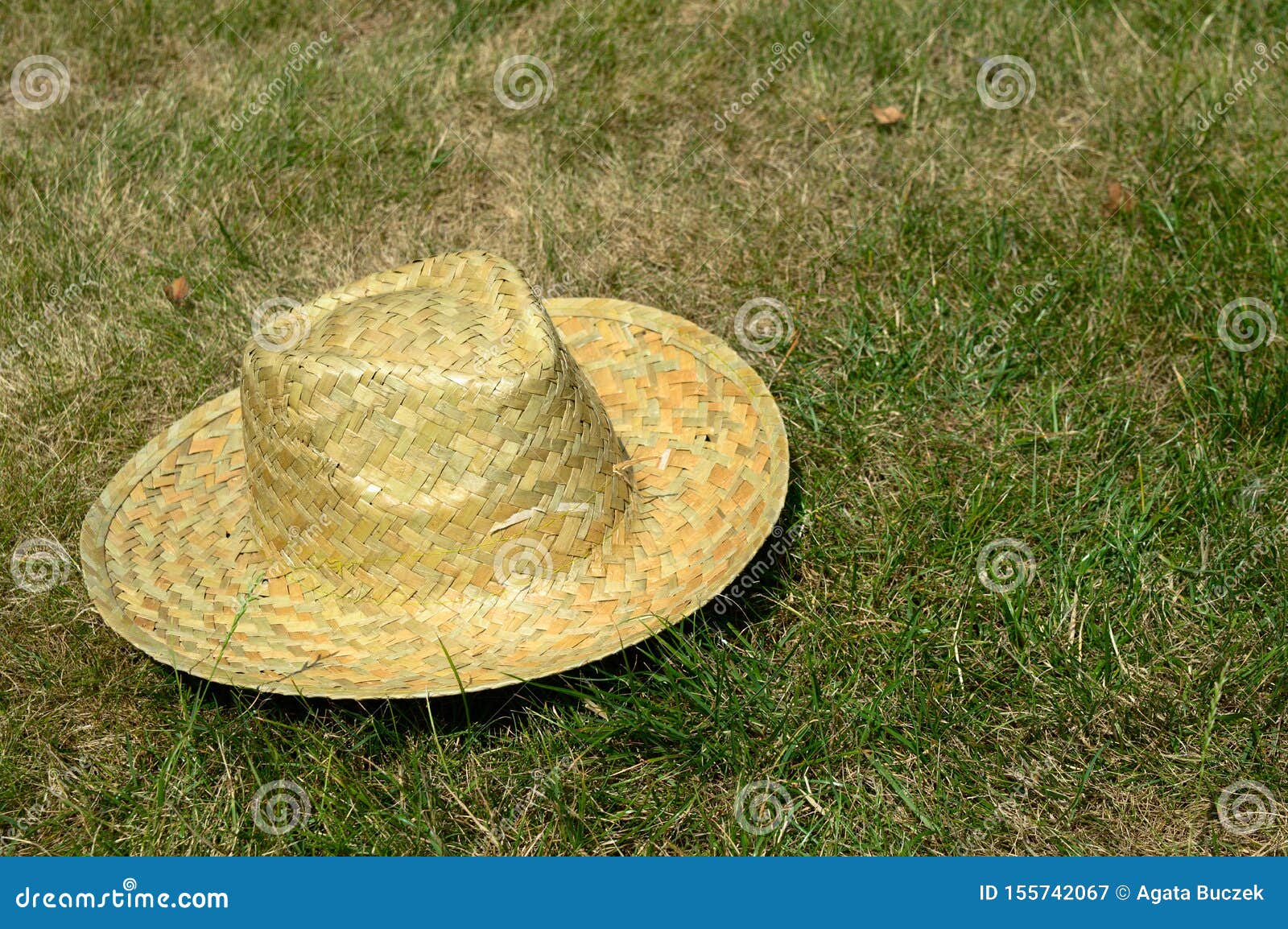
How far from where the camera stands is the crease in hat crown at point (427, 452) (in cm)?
280

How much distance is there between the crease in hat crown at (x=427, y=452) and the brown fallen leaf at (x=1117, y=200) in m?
2.54

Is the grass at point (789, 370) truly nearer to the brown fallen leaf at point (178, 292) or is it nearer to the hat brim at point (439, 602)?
the brown fallen leaf at point (178, 292)

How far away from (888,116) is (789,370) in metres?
1.50

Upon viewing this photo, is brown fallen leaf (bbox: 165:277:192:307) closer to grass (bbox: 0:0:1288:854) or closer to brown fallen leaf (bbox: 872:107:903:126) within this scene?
grass (bbox: 0:0:1288:854)

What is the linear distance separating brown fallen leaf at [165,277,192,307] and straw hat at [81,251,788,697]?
145 centimetres

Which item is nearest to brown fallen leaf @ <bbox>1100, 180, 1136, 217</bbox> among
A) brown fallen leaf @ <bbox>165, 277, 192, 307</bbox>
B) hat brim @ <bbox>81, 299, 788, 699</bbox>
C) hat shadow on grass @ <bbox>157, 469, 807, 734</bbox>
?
hat brim @ <bbox>81, 299, 788, 699</bbox>

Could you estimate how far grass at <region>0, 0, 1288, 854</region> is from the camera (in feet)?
10.0

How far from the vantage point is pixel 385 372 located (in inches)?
110

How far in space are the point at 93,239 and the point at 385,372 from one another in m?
2.38

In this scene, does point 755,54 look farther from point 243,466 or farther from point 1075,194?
point 243,466

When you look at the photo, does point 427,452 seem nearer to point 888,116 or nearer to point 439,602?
point 439,602

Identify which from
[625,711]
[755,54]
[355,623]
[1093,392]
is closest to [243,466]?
[355,623]

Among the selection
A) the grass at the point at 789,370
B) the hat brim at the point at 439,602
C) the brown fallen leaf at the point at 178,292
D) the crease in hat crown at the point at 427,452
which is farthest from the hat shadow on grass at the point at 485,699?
the brown fallen leaf at the point at 178,292

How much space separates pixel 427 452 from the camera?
2.81 meters
